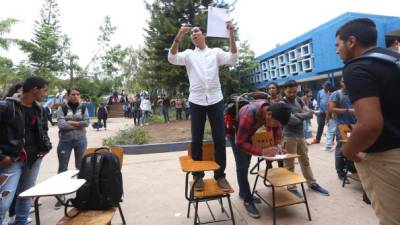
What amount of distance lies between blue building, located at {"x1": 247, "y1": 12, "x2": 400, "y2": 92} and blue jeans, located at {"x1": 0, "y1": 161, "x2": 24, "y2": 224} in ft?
53.4

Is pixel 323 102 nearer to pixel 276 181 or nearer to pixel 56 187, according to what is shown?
pixel 276 181

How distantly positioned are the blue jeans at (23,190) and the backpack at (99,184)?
2.53 feet

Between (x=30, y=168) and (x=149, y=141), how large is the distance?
19.8 feet

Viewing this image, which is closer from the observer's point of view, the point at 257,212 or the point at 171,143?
the point at 257,212

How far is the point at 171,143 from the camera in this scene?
882 cm

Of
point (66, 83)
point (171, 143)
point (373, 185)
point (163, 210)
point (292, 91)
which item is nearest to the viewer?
point (373, 185)

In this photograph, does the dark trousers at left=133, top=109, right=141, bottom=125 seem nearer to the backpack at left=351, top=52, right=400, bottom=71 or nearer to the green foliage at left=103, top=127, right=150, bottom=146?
the green foliage at left=103, top=127, right=150, bottom=146

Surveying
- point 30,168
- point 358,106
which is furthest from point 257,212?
point 30,168

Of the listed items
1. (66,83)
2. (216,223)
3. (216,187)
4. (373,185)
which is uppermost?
(66,83)

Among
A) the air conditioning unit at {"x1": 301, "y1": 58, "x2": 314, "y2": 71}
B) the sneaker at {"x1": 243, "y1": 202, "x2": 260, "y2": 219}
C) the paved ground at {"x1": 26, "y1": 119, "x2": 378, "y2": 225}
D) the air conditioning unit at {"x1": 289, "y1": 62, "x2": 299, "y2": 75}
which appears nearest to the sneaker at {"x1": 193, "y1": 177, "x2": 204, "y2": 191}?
the paved ground at {"x1": 26, "y1": 119, "x2": 378, "y2": 225}

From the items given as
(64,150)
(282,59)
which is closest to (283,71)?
(282,59)

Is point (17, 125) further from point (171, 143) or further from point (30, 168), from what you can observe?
point (171, 143)

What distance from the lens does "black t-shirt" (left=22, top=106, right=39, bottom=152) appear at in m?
3.42

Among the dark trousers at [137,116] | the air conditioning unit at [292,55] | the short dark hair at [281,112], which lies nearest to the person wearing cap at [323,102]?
the short dark hair at [281,112]
